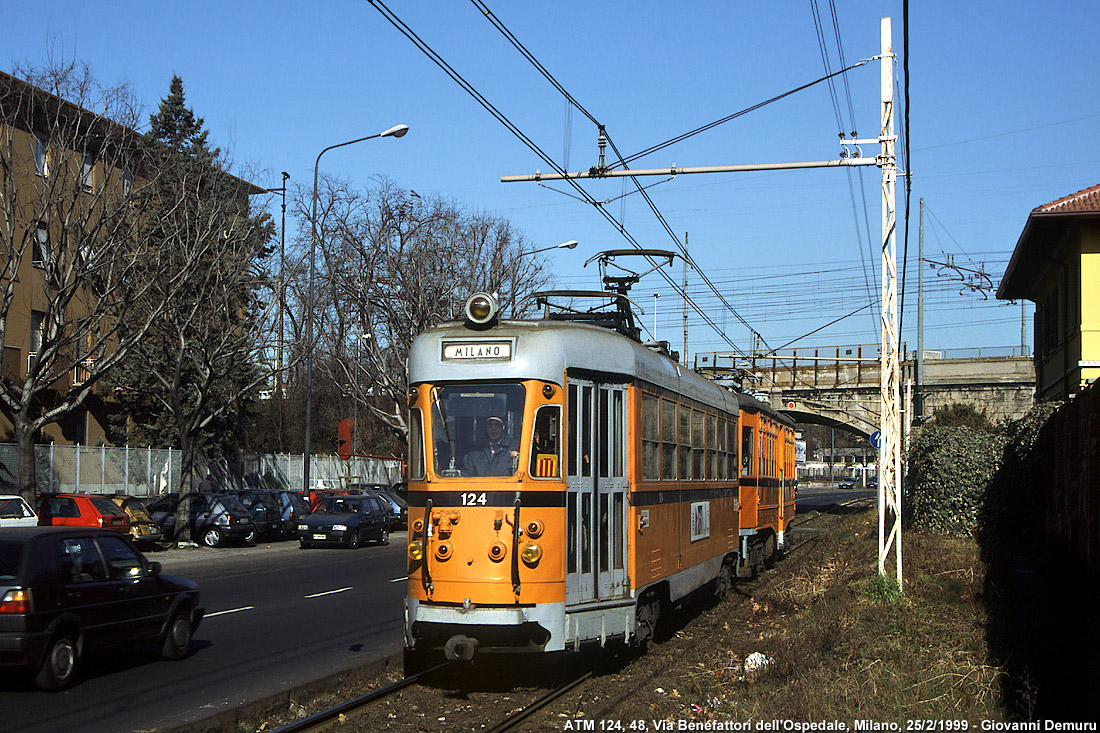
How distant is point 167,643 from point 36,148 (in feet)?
60.9

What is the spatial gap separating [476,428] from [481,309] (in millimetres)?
1113

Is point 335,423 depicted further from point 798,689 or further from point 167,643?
point 798,689

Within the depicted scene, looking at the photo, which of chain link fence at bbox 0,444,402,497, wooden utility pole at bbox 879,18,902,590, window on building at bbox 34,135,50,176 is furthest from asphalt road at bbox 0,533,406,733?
chain link fence at bbox 0,444,402,497

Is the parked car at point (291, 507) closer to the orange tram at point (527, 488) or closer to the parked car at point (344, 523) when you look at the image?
the parked car at point (344, 523)

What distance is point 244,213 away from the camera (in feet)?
102

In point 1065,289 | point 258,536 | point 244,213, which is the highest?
point 244,213

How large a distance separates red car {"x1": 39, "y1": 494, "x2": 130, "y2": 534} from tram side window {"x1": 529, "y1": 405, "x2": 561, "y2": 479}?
61.9 feet

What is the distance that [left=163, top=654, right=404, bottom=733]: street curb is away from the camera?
820 centimetres

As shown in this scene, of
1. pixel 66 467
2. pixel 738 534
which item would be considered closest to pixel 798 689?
pixel 738 534

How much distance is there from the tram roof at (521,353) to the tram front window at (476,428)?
0.13m

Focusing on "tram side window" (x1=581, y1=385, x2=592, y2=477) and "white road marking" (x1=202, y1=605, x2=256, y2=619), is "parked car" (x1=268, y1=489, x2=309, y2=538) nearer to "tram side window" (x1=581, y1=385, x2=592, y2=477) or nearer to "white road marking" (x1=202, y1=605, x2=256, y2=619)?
"white road marking" (x1=202, y1=605, x2=256, y2=619)

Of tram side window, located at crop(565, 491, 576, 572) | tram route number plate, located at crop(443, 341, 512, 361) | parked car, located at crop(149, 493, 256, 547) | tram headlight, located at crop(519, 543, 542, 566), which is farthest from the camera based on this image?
parked car, located at crop(149, 493, 256, 547)

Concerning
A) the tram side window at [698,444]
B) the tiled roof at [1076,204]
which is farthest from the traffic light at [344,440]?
the tram side window at [698,444]

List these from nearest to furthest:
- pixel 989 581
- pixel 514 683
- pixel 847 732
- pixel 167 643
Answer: pixel 847 732, pixel 514 683, pixel 167 643, pixel 989 581
